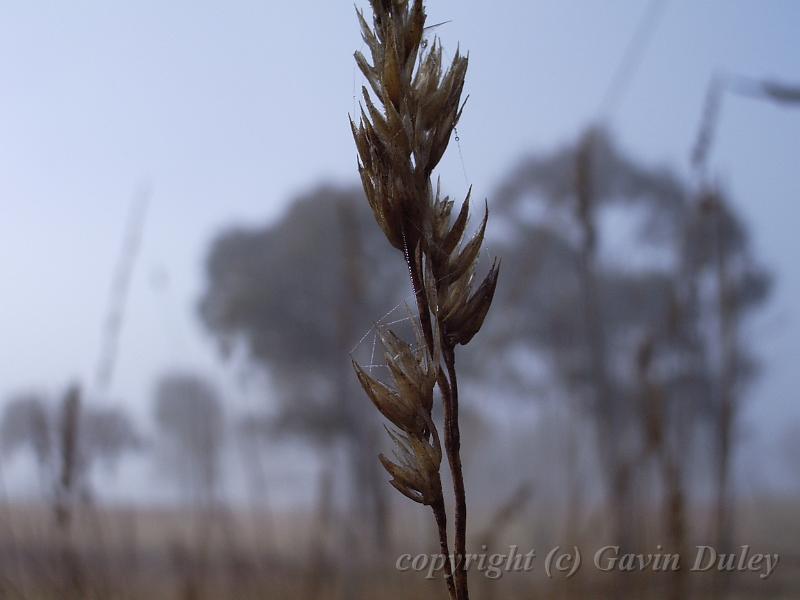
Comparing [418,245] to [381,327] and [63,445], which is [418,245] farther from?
[63,445]

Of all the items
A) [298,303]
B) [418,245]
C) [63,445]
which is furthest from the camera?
[298,303]

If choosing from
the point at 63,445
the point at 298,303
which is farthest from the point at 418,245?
the point at 298,303

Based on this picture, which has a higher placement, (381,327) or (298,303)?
(381,327)

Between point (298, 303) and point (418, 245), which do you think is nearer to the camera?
point (418, 245)

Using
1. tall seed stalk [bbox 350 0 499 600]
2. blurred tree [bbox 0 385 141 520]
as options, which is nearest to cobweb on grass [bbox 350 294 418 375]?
tall seed stalk [bbox 350 0 499 600]

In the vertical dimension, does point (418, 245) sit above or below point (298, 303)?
above

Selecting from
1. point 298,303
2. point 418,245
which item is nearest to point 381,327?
point 418,245

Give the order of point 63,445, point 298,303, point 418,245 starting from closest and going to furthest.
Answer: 1. point 418,245
2. point 63,445
3. point 298,303

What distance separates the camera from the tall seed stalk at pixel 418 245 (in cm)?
15

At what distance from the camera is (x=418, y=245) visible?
0.51 ft

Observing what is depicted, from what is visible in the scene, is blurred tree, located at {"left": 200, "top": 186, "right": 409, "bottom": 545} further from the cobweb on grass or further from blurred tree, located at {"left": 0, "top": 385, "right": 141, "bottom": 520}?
the cobweb on grass

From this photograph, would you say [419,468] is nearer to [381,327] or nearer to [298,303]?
[381,327]

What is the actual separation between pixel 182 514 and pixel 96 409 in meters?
0.25

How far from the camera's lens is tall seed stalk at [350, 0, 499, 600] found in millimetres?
155
